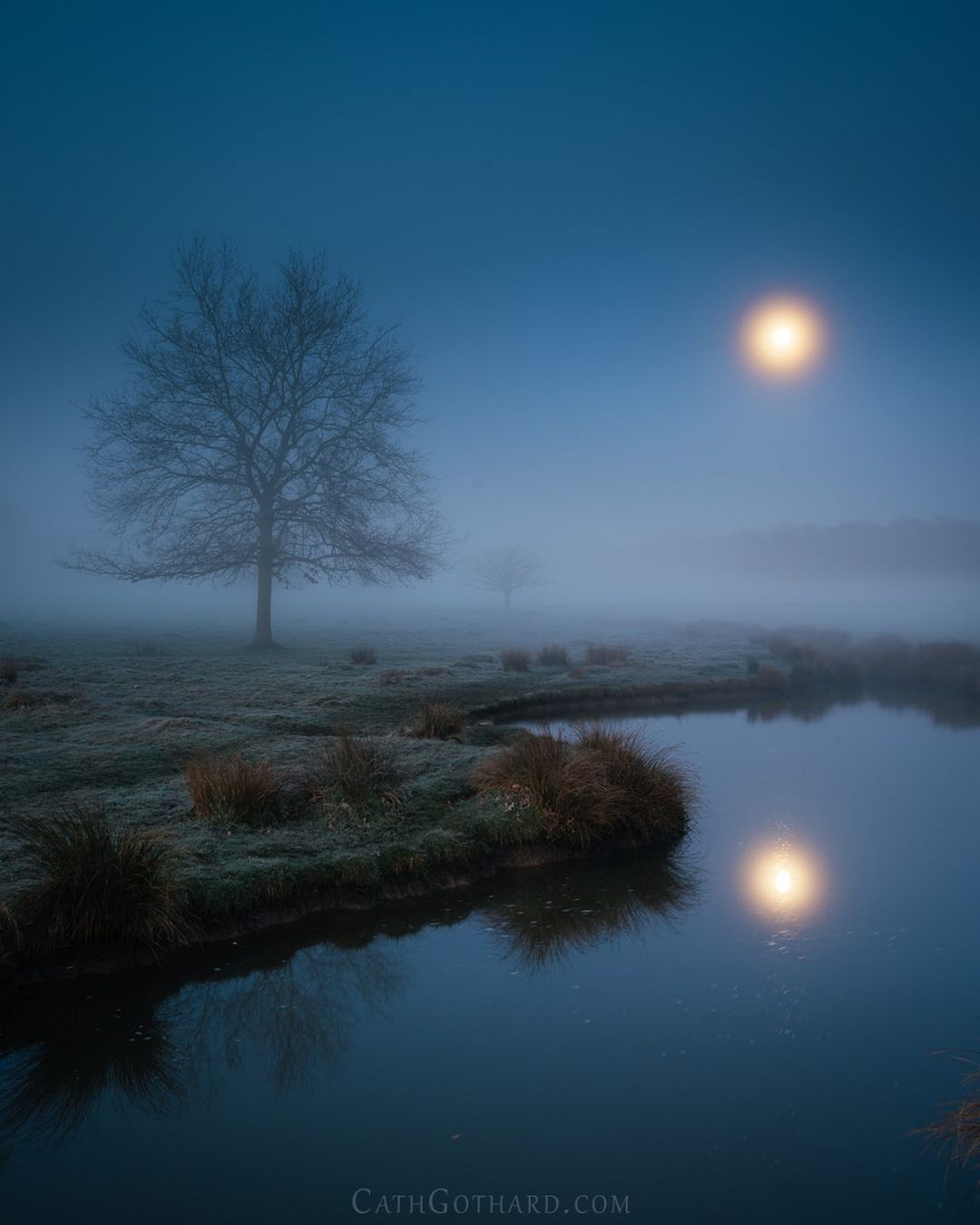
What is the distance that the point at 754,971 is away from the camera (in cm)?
727

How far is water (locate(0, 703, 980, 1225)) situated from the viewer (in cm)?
467

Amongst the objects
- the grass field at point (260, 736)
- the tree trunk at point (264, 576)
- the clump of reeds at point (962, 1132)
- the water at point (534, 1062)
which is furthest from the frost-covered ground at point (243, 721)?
the clump of reeds at point (962, 1132)

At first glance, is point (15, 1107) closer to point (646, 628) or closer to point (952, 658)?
point (952, 658)

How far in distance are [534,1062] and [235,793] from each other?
19.2ft

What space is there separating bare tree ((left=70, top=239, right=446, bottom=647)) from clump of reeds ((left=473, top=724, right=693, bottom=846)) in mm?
19575

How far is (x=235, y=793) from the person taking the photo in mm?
10156

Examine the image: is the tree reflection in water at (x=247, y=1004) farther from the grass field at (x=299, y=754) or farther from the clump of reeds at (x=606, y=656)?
the clump of reeds at (x=606, y=656)

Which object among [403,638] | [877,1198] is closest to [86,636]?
[403,638]

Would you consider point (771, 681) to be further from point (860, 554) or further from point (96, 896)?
point (860, 554)

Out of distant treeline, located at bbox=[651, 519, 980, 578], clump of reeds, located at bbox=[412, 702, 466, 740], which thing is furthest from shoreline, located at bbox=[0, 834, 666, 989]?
distant treeline, located at bbox=[651, 519, 980, 578]

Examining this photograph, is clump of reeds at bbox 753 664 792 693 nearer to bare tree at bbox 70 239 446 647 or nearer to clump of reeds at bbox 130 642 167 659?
bare tree at bbox 70 239 446 647

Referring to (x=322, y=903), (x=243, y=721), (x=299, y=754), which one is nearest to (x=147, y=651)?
(x=243, y=721)

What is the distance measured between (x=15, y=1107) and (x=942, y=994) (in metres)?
7.82

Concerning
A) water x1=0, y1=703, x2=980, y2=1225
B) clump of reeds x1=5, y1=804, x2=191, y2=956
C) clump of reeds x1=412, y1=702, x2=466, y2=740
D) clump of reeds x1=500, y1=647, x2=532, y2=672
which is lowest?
water x1=0, y1=703, x2=980, y2=1225
